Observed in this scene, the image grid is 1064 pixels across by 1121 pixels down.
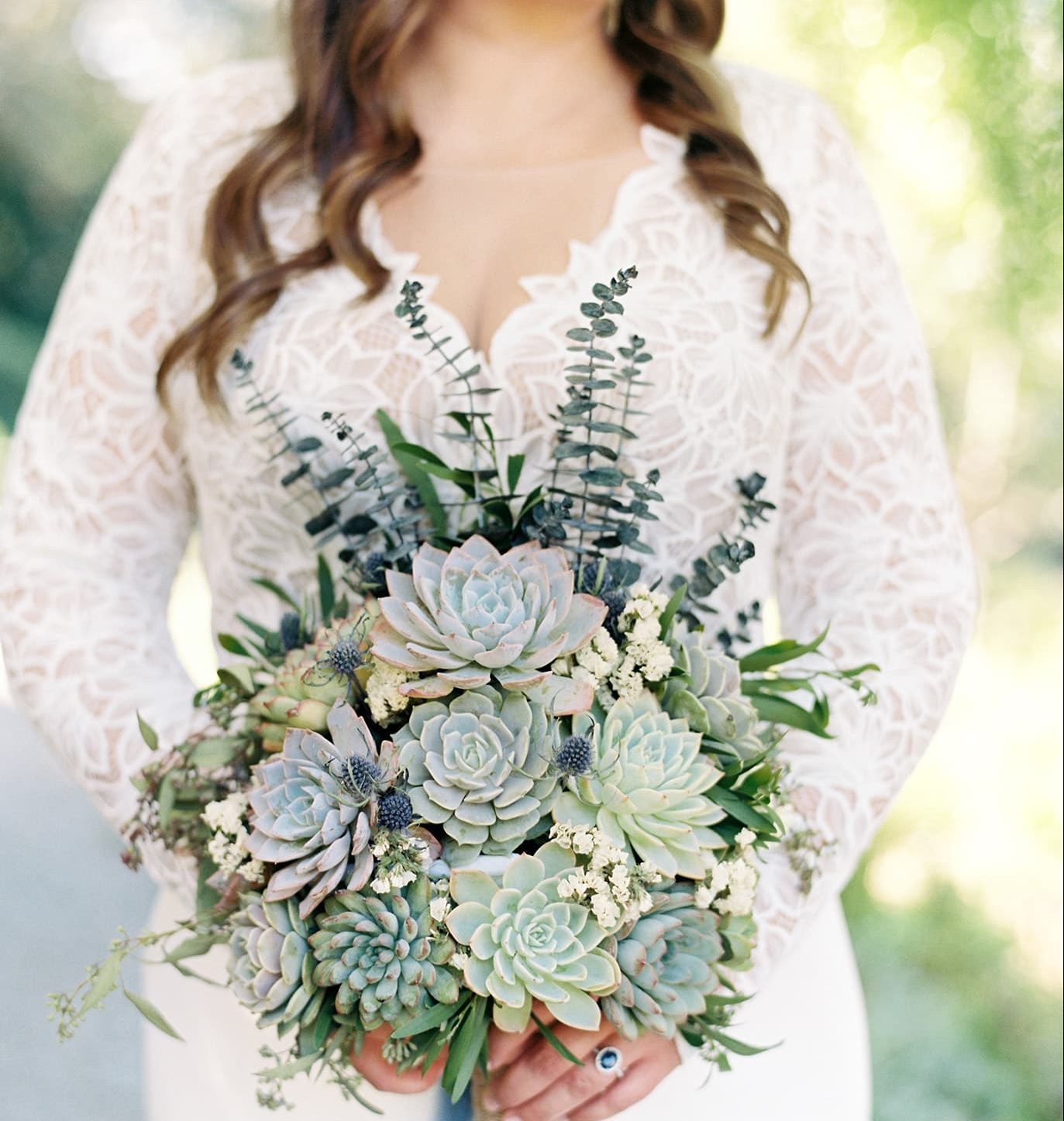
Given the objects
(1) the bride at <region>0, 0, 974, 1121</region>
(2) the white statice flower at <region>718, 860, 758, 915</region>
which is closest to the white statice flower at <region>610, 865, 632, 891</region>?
(2) the white statice flower at <region>718, 860, 758, 915</region>

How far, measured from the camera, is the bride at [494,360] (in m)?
1.15

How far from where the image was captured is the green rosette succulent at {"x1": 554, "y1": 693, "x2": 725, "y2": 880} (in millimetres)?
794

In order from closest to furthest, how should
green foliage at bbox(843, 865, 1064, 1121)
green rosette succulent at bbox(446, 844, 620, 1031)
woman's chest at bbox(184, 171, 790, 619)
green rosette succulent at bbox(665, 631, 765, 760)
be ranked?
green rosette succulent at bbox(446, 844, 620, 1031)
green rosette succulent at bbox(665, 631, 765, 760)
woman's chest at bbox(184, 171, 790, 619)
green foliage at bbox(843, 865, 1064, 1121)

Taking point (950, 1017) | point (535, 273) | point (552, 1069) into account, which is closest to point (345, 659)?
point (552, 1069)

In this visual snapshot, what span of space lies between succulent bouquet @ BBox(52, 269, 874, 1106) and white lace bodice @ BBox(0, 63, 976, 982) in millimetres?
269

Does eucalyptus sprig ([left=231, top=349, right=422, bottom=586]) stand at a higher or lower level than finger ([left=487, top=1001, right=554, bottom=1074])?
higher

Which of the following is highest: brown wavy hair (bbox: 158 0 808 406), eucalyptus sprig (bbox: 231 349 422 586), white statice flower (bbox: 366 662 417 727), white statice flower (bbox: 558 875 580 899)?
brown wavy hair (bbox: 158 0 808 406)

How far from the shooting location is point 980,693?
3723 millimetres

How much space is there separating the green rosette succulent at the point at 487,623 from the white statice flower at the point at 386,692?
0.04 ft

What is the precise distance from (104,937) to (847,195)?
110cm

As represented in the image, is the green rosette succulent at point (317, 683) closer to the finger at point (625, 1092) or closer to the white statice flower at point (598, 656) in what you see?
the white statice flower at point (598, 656)

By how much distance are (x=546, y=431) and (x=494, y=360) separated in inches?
3.2

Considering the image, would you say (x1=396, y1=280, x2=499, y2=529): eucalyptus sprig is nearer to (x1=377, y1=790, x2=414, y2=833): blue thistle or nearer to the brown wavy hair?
the brown wavy hair

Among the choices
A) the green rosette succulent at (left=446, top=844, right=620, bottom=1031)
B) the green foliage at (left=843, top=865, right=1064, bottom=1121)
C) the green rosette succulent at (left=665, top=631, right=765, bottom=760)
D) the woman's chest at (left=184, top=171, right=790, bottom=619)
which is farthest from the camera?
the green foliage at (left=843, top=865, right=1064, bottom=1121)
